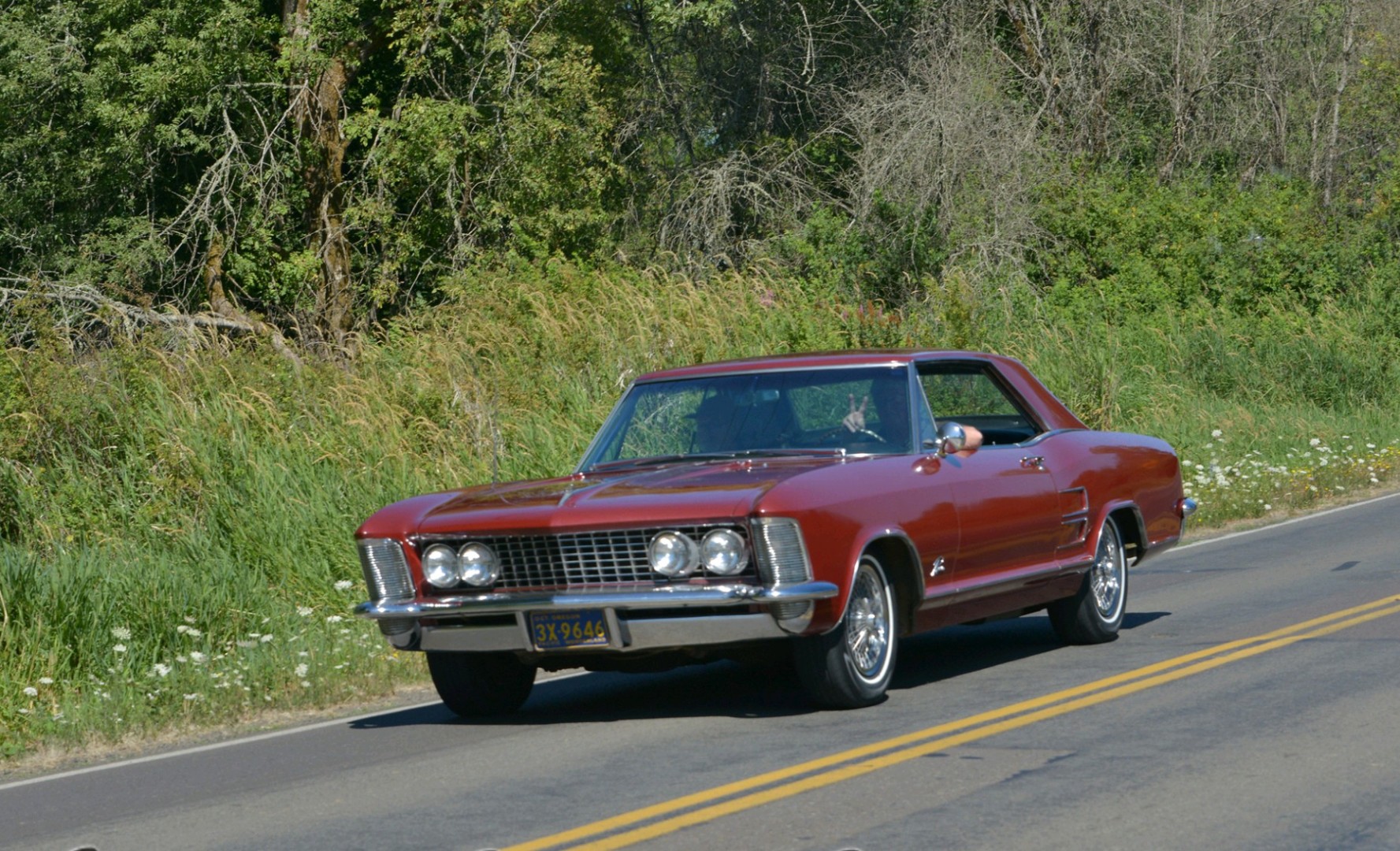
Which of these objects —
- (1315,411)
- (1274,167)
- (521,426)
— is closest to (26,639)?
(521,426)

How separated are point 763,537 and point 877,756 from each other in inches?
42.3

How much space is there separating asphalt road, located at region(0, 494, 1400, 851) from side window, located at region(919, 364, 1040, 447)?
1253 mm

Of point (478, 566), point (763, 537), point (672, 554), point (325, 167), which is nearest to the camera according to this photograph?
point (763, 537)

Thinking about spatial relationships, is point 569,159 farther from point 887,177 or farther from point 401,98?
point 887,177

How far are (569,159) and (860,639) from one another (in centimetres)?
2172

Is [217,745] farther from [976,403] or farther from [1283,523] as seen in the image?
[1283,523]

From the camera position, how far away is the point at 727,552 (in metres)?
7.82

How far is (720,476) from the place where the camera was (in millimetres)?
8445

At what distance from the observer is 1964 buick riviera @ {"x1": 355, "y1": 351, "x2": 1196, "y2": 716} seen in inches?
309

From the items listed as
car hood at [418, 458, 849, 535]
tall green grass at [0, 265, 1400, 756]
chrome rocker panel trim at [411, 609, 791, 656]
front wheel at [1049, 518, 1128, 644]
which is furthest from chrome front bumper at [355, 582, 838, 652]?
front wheel at [1049, 518, 1128, 644]

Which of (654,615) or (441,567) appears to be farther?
(441,567)

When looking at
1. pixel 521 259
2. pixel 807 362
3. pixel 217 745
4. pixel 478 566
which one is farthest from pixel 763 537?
pixel 521 259

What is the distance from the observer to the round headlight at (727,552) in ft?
25.7

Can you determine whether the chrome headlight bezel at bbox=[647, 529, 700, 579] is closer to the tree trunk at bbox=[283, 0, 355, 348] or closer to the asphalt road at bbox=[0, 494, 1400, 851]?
the asphalt road at bbox=[0, 494, 1400, 851]
